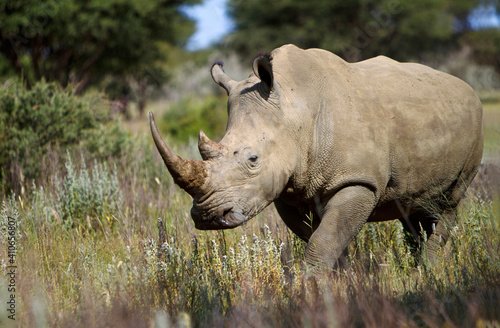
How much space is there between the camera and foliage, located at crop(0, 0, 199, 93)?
16172 millimetres

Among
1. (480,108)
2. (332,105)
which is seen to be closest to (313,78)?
(332,105)

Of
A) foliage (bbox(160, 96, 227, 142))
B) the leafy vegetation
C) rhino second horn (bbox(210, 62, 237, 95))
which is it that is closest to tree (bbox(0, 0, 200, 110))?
foliage (bbox(160, 96, 227, 142))

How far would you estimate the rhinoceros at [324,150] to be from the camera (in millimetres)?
4023

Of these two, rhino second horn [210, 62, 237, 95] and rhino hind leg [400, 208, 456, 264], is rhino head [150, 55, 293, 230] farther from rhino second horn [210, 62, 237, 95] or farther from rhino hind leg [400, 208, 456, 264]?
rhino hind leg [400, 208, 456, 264]

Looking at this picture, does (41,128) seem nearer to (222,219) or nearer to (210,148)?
(210,148)

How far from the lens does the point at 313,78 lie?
442 centimetres

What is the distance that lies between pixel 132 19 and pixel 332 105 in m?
14.7

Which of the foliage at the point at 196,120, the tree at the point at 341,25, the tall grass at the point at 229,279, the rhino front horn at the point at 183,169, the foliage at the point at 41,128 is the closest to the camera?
the tall grass at the point at 229,279

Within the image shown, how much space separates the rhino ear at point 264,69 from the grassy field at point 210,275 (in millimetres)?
1050

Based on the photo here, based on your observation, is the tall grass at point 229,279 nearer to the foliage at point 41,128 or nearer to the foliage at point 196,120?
the foliage at point 41,128

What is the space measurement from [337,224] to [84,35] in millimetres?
15546

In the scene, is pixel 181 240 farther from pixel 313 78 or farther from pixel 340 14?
pixel 340 14

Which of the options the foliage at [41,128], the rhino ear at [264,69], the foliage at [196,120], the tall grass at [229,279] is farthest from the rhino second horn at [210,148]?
the foliage at [196,120]

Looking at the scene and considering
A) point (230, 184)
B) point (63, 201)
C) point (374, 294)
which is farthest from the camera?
point (63, 201)
